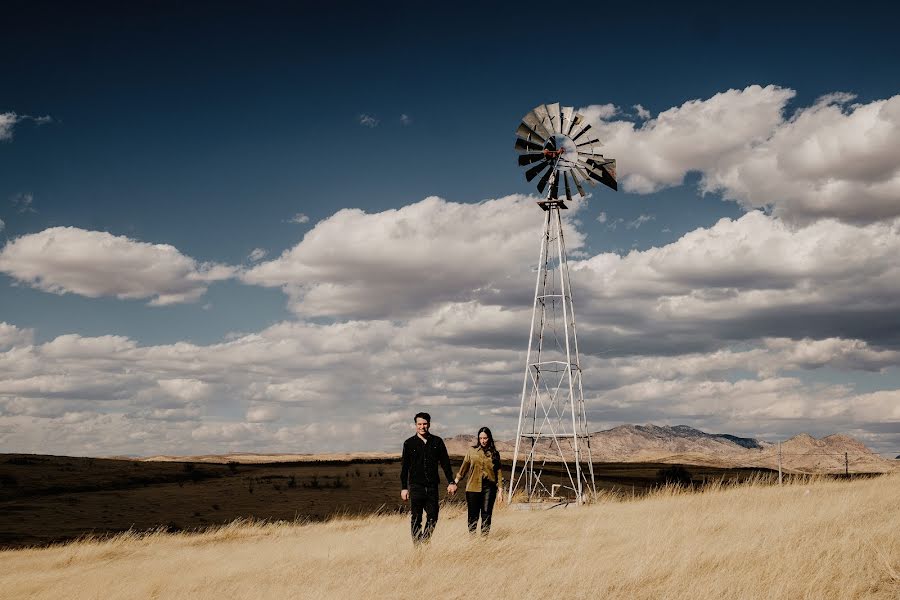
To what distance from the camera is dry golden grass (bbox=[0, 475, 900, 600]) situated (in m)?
7.88

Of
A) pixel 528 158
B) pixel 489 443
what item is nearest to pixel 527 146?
pixel 528 158

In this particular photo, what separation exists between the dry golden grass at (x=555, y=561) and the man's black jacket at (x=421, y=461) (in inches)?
40.1

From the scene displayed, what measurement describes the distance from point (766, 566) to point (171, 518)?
2400 cm

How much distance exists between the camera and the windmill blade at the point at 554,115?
26.6 m

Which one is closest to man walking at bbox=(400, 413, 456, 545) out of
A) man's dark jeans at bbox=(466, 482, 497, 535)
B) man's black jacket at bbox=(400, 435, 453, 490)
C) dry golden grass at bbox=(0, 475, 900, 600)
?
man's black jacket at bbox=(400, 435, 453, 490)

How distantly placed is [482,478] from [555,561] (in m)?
3.07

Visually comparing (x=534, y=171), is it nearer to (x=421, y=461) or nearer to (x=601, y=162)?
(x=601, y=162)

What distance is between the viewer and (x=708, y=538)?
11.1 meters

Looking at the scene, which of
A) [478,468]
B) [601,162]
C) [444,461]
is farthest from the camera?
[601,162]

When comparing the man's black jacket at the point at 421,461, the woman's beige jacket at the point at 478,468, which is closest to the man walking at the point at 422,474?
the man's black jacket at the point at 421,461

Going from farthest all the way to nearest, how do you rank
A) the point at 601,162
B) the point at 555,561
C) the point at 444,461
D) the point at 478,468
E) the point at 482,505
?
1. the point at 601,162
2. the point at 482,505
3. the point at 478,468
4. the point at 444,461
5. the point at 555,561

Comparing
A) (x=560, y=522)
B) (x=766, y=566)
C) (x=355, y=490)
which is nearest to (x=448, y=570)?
(x=766, y=566)

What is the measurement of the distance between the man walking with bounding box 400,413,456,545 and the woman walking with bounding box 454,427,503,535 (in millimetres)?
1388

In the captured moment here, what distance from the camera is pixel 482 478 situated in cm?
1294
